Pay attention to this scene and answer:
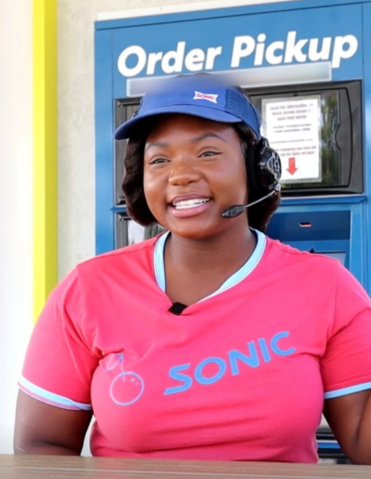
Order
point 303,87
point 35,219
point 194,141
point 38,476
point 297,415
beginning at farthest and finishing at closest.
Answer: point 35,219, point 303,87, point 194,141, point 297,415, point 38,476

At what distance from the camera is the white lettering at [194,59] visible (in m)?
2.57

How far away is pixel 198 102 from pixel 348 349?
0.52 m

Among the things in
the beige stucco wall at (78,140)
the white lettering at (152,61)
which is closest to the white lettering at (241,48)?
the white lettering at (152,61)

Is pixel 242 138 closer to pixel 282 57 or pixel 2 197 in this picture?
pixel 282 57

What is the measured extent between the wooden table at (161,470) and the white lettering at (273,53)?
1.76m

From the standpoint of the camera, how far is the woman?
1258mm

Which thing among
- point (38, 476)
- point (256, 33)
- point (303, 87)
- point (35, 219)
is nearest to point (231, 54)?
point (256, 33)

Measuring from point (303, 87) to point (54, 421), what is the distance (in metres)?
1.51

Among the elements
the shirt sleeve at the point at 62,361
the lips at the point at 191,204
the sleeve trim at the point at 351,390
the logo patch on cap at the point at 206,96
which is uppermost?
the logo patch on cap at the point at 206,96

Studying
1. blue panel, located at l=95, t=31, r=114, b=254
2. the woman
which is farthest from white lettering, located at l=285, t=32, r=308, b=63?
the woman

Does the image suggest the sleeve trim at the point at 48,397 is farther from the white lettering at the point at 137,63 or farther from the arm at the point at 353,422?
the white lettering at the point at 137,63

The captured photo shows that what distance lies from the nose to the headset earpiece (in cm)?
13

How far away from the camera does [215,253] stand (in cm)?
147

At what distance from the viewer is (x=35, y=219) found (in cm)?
285
